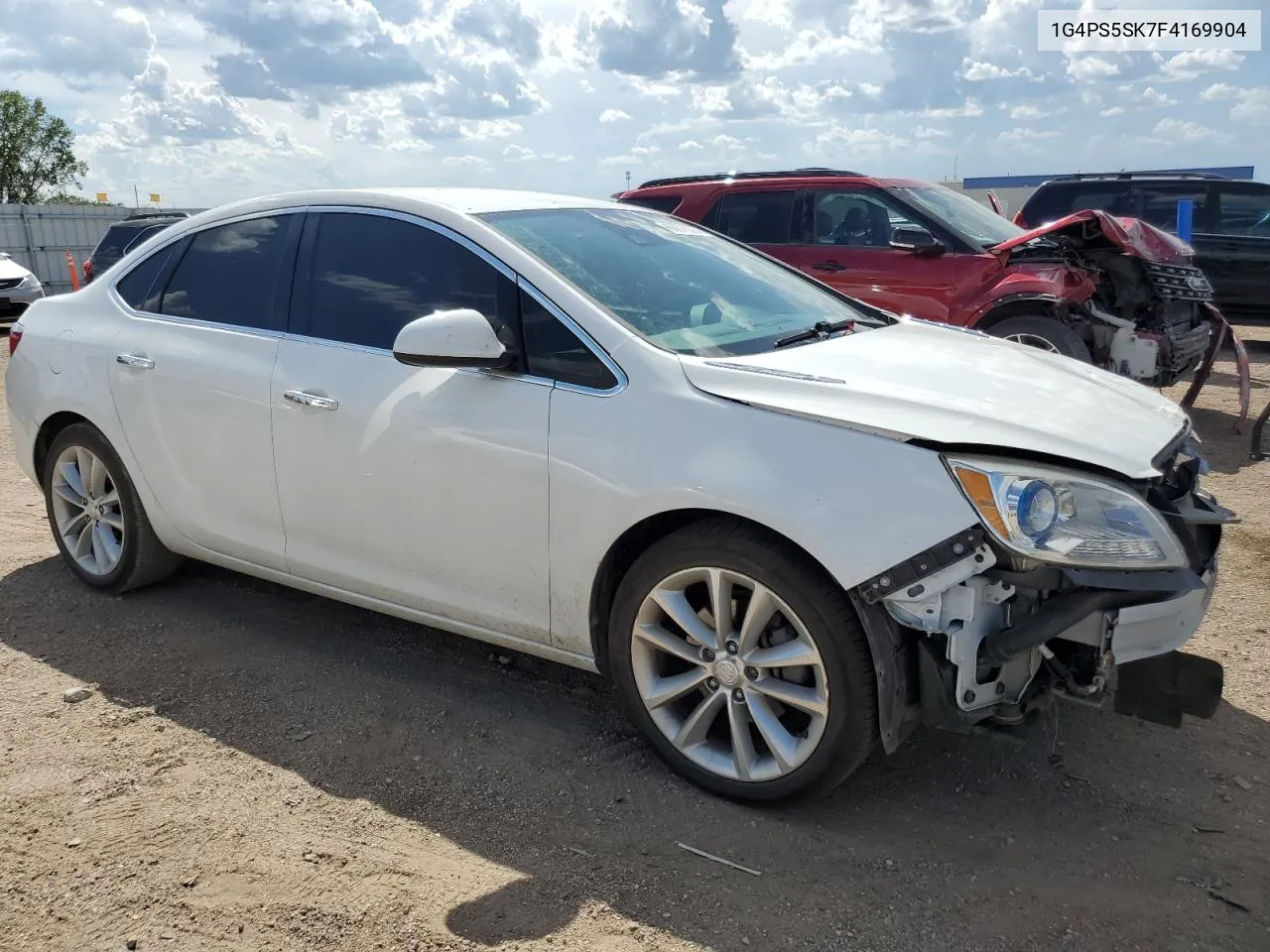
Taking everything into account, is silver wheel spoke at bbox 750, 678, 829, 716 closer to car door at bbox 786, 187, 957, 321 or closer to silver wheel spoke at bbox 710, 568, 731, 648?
silver wheel spoke at bbox 710, 568, 731, 648

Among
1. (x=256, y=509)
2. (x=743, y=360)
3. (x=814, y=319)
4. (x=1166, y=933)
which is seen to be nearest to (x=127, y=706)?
(x=256, y=509)

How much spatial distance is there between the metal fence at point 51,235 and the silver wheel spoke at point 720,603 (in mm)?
22354

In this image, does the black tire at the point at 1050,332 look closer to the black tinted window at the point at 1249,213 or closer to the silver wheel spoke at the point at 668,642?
the silver wheel spoke at the point at 668,642

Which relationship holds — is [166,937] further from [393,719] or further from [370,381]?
[370,381]

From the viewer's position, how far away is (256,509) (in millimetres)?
4078

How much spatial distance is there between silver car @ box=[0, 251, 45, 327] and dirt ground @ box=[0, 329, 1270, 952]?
46.5ft

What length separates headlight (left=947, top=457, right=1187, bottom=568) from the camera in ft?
8.73

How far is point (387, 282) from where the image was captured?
12.5ft

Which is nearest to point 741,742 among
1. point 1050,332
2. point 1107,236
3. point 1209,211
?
point 1050,332

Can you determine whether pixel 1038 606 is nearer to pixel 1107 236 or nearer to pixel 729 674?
pixel 729 674

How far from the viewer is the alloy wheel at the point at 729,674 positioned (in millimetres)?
2971

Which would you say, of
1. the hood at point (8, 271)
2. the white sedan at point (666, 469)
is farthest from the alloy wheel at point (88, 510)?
the hood at point (8, 271)

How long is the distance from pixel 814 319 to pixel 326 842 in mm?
2362

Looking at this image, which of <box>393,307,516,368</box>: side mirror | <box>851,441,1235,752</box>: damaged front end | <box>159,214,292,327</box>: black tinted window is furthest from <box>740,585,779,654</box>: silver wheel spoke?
<box>159,214,292,327</box>: black tinted window
